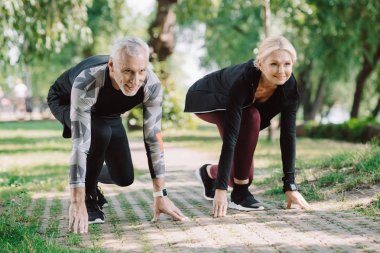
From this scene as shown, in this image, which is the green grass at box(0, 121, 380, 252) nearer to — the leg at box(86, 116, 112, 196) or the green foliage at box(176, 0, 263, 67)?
the leg at box(86, 116, 112, 196)

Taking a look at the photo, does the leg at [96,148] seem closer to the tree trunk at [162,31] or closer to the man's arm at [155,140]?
the man's arm at [155,140]

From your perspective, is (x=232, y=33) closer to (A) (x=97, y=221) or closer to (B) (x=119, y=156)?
(B) (x=119, y=156)

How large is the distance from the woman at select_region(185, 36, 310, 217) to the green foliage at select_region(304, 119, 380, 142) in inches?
420

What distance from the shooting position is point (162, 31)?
19078 mm

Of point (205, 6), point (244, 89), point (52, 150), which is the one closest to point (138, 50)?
point (244, 89)

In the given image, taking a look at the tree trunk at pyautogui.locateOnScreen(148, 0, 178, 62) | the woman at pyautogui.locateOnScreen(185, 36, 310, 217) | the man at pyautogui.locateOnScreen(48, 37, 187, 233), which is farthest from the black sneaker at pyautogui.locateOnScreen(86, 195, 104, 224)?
the tree trunk at pyautogui.locateOnScreen(148, 0, 178, 62)

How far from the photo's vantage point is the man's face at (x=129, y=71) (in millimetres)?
3955

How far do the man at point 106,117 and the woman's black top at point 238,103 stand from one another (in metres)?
0.53

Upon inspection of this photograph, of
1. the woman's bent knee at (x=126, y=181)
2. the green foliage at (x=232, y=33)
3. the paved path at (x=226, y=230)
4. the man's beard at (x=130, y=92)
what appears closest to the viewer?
the paved path at (x=226, y=230)

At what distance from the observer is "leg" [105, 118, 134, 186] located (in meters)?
4.94

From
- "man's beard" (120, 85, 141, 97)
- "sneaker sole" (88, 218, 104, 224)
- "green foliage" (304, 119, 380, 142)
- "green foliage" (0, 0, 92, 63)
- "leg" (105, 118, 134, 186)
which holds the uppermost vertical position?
"green foliage" (0, 0, 92, 63)

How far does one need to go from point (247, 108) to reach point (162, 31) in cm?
1442

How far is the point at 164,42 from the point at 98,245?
15.6 m

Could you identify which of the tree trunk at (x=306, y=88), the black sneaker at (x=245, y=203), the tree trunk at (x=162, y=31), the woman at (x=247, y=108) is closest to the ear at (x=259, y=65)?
the woman at (x=247, y=108)
